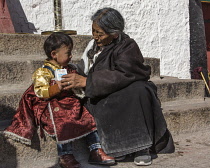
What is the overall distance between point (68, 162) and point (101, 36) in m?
1.09

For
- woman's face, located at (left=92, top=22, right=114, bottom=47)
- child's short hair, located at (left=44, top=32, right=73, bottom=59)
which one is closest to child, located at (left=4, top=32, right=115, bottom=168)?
child's short hair, located at (left=44, top=32, right=73, bottom=59)

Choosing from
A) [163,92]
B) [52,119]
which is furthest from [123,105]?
[163,92]

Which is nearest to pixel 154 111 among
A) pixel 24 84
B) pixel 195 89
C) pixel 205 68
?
pixel 24 84

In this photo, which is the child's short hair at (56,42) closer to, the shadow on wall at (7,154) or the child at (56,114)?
the child at (56,114)

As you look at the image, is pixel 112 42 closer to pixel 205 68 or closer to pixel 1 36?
pixel 1 36

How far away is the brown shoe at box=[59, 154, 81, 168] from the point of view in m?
2.83

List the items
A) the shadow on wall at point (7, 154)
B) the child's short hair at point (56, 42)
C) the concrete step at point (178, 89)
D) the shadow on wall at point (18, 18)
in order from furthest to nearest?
the shadow on wall at point (18, 18)
the concrete step at point (178, 89)
the child's short hair at point (56, 42)
the shadow on wall at point (7, 154)

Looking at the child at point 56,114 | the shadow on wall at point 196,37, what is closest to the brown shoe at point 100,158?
the child at point 56,114

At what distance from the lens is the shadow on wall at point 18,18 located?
16.5 feet

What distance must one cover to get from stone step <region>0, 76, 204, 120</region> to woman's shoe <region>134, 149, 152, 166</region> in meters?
1.13

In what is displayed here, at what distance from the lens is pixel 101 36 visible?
319 cm

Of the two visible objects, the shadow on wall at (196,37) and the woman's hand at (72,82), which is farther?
the shadow on wall at (196,37)

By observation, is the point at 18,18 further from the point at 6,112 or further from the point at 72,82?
the point at 72,82

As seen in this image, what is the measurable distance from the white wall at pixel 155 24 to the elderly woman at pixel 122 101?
2.51 metres
